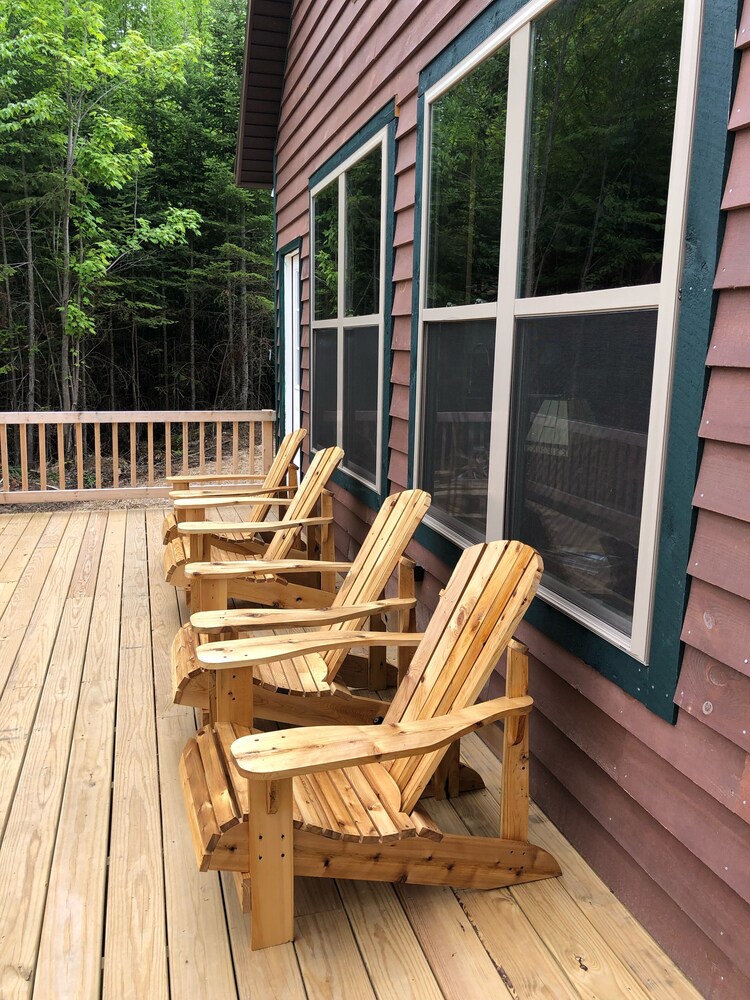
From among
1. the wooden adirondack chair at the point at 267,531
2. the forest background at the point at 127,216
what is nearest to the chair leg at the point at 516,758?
the wooden adirondack chair at the point at 267,531

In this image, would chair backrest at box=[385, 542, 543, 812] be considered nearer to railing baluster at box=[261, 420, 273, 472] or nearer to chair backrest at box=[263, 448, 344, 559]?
chair backrest at box=[263, 448, 344, 559]

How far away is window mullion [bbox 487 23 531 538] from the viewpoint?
91.8 inches

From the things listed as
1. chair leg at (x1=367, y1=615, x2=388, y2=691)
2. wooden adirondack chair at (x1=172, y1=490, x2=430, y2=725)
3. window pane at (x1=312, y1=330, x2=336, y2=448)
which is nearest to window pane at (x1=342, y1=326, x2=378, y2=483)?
window pane at (x1=312, y1=330, x2=336, y2=448)

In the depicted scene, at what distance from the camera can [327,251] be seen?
493 centimetres

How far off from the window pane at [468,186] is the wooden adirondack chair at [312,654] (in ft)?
2.60

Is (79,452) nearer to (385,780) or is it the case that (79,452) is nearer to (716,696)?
(385,780)

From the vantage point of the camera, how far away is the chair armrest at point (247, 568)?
277 cm

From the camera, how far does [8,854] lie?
83.9 inches

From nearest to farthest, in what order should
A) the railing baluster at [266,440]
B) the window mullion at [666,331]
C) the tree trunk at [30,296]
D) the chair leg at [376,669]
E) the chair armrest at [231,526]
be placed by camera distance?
→ the window mullion at [666,331]
the chair leg at [376,669]
the chair armrest at [231,526]
the railing baluster at [266,440]
the tree trunk at [30,296]

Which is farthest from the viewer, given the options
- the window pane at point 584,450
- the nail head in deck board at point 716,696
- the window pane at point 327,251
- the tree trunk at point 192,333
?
the tree trunk at point 192,333

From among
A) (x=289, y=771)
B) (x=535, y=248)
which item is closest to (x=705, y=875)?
(x=289, y=771)

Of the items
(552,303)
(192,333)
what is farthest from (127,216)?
(552,303)

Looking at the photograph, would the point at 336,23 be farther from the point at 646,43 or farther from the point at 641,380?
the point at 641,380

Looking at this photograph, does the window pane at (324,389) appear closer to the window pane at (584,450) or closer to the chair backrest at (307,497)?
the chair backrest at (307,497)
